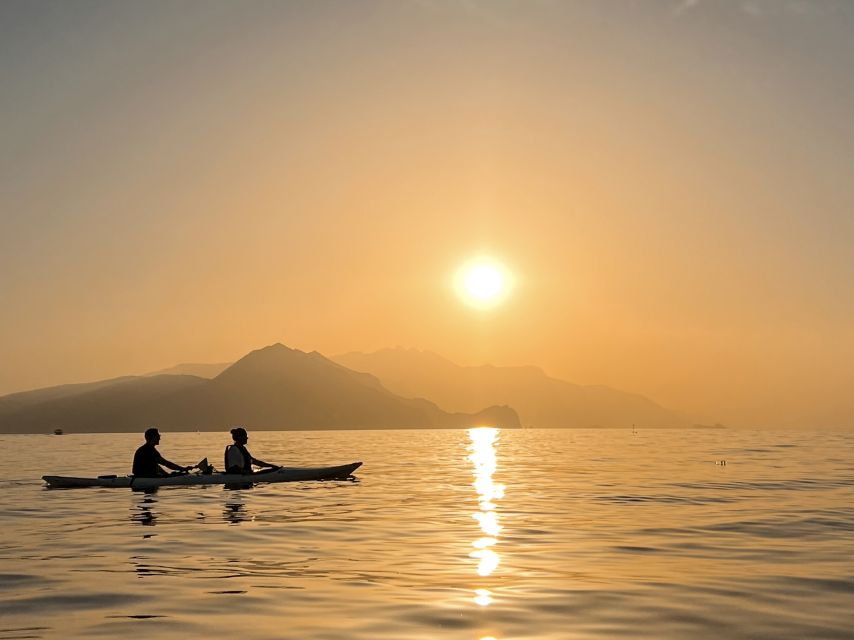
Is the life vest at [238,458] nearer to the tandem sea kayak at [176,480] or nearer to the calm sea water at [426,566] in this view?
the tandem sea kayak at [176,480]

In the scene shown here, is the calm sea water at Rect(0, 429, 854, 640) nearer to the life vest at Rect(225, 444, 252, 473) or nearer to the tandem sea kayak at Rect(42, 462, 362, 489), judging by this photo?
the tandem sea kayak at Rect(42, 462, 362, 489)

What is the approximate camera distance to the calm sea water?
11.3 metres

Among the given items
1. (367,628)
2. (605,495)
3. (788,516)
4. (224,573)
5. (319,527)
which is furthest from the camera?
(605,495)

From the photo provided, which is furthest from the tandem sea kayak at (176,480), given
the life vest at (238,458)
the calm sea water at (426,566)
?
the calm sea water at (426,566)

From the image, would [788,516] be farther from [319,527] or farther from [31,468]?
[31,468]

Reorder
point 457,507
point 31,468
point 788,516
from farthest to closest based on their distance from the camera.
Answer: point 31,468 < point 457,507 < point 788,516

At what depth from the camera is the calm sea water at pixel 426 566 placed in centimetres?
1131

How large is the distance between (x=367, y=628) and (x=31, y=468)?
52.2 meters

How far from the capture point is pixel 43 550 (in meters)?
18.2

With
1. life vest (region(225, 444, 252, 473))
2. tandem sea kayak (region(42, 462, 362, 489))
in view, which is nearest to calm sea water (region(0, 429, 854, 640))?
tandem sea kayak (region(42, 462, 362, 489))

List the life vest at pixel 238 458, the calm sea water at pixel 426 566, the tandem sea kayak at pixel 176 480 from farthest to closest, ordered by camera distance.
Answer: the life vest at pixel 238 458 < the tandem sea kayak at pixel 176 480 < the calm sea water at pixel 426 566

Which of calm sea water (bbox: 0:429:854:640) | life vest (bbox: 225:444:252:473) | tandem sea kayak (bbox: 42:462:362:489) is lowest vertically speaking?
calm sea water (bbox: 0:429:854:640)

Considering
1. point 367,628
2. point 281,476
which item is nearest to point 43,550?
point 367,628

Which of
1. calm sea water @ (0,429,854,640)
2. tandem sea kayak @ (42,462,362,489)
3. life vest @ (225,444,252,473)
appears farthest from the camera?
life vest @ (225,444,252,473)
